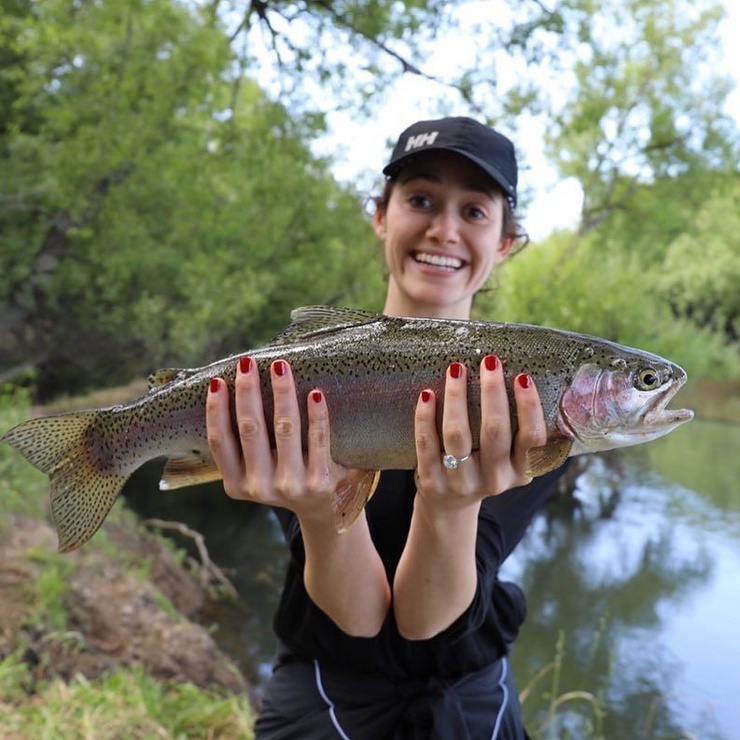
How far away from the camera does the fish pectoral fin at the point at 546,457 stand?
1.98 m

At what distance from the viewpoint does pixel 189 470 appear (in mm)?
2197

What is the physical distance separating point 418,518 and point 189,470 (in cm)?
74

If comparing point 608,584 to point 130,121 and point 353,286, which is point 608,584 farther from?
point 130,121

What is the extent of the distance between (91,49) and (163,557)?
748 cm

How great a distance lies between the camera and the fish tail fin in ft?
7.04

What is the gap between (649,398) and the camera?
2.07 meters

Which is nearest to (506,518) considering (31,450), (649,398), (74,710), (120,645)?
(649,398)

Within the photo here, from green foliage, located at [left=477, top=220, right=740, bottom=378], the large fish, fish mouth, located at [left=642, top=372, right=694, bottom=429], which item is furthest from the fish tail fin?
green foliage, located at [left=477, top=220, right=740, bottom=378]

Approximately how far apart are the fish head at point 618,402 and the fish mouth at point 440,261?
86 cm

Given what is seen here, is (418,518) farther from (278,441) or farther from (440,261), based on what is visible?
(440,261)

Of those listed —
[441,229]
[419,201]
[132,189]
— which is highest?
[132,189]

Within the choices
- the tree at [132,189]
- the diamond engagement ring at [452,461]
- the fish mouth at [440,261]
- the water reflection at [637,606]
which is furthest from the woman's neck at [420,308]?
the tree at [132,189]

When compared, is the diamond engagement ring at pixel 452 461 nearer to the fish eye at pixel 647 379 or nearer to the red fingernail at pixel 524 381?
the red fingernail at pixel 524 381

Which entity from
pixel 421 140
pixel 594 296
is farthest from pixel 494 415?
pixel 594 296
